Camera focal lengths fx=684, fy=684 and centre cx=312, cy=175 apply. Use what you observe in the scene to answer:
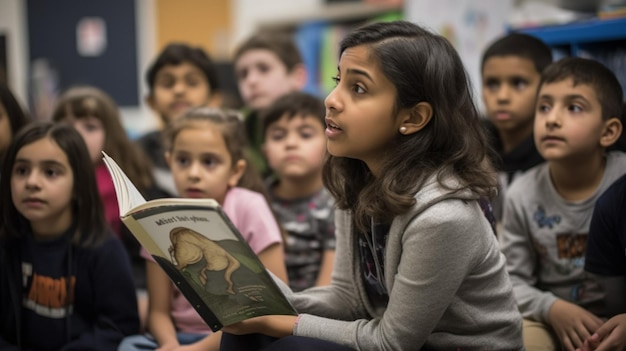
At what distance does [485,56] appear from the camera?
6.41ft

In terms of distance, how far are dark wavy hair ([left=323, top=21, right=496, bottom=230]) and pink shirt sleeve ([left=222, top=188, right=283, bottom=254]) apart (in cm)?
39

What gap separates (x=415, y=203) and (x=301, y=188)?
0.84 meters

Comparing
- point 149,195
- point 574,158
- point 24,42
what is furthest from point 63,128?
point 24,42

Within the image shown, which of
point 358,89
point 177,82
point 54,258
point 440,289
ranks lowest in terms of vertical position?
point 54,258

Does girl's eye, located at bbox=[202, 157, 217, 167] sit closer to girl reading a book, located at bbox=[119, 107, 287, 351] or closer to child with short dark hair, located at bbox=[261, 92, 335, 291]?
girl reading a book, located at bbox=[119, 107, 287, 351]

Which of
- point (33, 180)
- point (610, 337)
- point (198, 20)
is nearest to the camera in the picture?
point (610, 337)

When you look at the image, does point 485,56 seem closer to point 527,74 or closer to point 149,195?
point 527,74

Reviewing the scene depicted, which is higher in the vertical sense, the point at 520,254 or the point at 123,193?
the point at 123,193

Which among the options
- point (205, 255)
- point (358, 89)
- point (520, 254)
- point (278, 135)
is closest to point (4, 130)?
point (278, 135)

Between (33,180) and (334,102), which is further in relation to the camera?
(33,180)

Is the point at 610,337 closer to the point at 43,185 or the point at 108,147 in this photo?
the point at 43,185

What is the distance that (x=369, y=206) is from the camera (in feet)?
4.01

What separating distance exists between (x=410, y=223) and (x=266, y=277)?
10.3 inches

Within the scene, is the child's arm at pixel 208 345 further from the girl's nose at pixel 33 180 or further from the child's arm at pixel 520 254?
the child's arm at pixel 520 254
